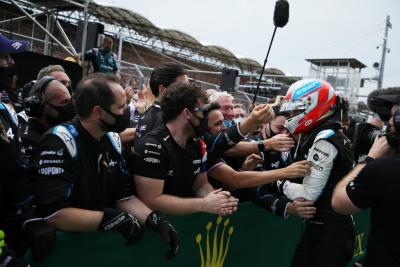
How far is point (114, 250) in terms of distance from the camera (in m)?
2.39

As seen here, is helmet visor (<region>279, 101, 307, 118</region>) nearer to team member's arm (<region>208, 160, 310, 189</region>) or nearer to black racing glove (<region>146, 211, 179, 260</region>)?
team member's arm (<region>208, 160, 310, 189</region>)

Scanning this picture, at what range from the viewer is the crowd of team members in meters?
2.11

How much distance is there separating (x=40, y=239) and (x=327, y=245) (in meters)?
2.05

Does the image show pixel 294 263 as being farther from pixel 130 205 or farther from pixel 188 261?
pixel 130 205

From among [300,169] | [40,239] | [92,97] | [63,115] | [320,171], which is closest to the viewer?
[40,239]

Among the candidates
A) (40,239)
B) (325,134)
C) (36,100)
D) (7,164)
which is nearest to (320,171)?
(325,134)

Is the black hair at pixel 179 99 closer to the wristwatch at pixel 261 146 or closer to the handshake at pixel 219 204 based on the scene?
the handshake at pixel 219 204

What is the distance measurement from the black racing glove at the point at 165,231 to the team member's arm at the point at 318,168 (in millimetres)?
1081

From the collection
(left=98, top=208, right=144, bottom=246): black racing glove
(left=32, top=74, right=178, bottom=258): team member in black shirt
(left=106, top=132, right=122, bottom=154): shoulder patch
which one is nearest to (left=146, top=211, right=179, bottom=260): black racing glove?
(left=32, top=74, right=178, bottom=258): team member in black shirt

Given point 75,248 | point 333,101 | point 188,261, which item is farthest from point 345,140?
point 75,248

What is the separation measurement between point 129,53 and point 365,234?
2787 centimetres

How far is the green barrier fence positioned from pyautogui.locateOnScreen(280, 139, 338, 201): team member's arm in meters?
0.68

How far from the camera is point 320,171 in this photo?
2.79m

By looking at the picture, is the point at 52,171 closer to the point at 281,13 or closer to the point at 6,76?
the point at 6,76
